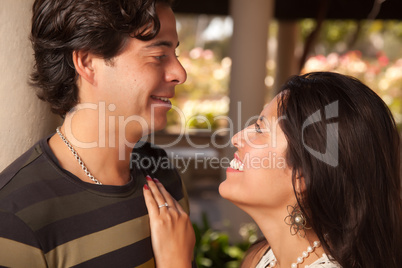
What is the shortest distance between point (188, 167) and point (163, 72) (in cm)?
667

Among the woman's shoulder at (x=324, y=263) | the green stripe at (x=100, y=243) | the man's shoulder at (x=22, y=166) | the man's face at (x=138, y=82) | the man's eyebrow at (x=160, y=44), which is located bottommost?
the woman's shoulder at (x=324, y=263)

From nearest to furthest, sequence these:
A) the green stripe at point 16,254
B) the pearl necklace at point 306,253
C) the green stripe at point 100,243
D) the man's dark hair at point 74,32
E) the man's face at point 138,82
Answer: the green stripe at point 16,254 < the green stripe at point 100,243 < the man's dark hair at point 74,32 < the man's face at point 138,82 < the pearl necklace at point 306,253

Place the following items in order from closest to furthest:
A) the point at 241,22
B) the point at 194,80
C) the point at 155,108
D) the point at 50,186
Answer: the point at 50,186, the point at 155,108, the point at 241,22, the point at 194,80

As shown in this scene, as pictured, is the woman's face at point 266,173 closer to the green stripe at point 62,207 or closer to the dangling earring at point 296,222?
the dangling earring at point 296,222

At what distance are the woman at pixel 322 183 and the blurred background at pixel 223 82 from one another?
0.66m

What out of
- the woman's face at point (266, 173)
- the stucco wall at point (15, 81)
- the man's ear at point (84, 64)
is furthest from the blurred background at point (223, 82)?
the woman's face at point (266, 173)

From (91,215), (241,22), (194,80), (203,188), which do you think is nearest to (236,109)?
(241,22)

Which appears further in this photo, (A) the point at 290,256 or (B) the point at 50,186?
(A) the point at 290,256

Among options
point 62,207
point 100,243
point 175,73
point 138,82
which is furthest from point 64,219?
point 175,73

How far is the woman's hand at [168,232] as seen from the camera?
1798 mm

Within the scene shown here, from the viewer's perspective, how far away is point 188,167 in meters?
8.51

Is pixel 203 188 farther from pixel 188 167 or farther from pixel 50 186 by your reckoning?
pixel 50 186

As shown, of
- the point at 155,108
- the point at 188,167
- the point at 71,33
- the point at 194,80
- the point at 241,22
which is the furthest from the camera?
the point at 194,80

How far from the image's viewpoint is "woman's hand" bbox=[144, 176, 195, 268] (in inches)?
70.8
